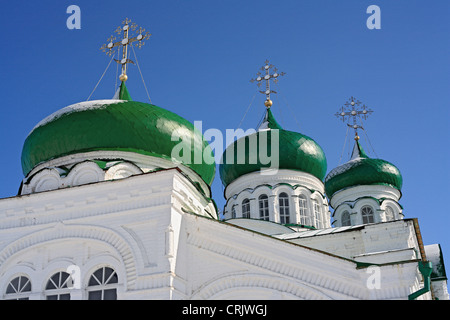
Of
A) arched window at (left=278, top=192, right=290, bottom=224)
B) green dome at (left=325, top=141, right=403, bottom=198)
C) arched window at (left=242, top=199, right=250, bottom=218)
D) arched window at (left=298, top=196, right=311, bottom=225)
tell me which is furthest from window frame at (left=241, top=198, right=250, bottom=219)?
green dome at (left=325, top=141, right=403, bottom=198)

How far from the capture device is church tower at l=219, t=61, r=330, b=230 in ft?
54.0

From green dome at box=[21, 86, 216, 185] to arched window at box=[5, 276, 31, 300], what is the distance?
2663 mm

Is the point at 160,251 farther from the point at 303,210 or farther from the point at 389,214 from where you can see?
the point at 389,214

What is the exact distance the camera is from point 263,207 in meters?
16.7

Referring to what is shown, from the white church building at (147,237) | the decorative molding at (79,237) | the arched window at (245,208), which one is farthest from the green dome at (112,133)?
the arched window at (245,208)

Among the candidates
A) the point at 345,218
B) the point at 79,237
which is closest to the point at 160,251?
the point at 79,237

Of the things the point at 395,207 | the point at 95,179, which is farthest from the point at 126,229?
the point at 395,207

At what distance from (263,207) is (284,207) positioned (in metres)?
0.61

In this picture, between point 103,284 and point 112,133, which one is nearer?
point 103,284
